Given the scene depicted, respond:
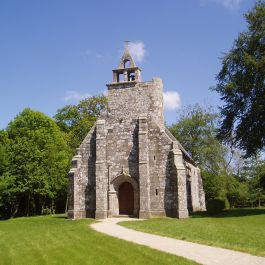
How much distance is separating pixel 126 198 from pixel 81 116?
2111 cm

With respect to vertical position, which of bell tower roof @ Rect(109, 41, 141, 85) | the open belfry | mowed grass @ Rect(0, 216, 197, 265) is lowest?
mowed grass @ Rect(0, 216, 197, 265)

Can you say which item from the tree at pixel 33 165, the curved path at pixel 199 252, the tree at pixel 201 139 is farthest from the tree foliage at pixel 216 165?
the curved path at pixel 199 252

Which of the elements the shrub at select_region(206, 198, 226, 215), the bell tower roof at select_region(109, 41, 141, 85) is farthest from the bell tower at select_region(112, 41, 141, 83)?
the shrub at select_region(206, 198, 226, 215)

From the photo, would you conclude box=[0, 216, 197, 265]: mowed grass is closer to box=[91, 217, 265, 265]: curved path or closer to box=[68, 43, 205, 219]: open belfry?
box=[91, 217, 265, 265]: curved path

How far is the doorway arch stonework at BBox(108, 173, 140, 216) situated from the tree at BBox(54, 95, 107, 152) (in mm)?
17101

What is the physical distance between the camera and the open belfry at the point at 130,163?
25656 millimetres

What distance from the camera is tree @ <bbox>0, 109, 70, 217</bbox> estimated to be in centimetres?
3575

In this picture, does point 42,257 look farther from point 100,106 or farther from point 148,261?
point 100,106

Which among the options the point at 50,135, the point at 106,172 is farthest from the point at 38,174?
the point at 106,172

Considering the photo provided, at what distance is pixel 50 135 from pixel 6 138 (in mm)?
4816

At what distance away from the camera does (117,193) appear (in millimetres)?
27062

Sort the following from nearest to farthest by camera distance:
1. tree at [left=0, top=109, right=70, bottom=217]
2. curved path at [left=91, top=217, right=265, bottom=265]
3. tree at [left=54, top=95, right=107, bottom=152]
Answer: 1. curved path at [left=91, top=217, right=265, bottom=265]
2. tree at [left=0, top=109, right=70, bottom=217]
3. tree at [left=54, top=95, right=107, bottom=152]

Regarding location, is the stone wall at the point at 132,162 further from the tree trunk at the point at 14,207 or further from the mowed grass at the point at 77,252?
the tree trunk at the point at 14,207

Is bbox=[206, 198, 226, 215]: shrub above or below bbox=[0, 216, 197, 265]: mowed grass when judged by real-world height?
above
